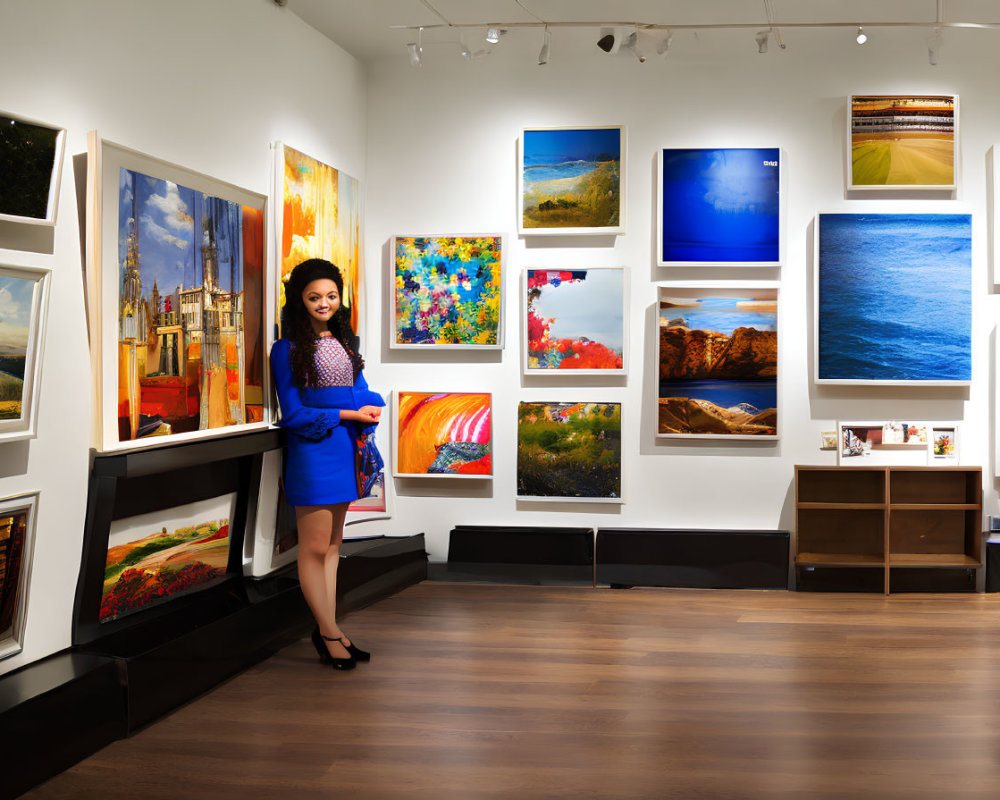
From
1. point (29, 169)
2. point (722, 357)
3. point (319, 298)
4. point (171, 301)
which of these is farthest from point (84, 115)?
→ point (722, 357)

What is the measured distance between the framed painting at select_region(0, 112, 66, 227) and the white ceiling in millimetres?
2125

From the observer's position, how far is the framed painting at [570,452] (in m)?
5.52

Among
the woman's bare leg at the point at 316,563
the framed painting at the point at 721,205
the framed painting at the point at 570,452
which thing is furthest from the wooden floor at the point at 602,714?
the framed painting at the point at 721,205

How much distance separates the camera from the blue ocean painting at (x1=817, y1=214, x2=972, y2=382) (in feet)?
17.3

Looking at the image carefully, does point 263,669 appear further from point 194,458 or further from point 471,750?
point 471,750

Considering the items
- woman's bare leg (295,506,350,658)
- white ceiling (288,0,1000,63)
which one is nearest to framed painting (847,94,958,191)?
white ceiling (288,0,1000,63)

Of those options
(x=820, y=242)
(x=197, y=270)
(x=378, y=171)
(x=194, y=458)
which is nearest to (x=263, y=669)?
(x=194, y=458)

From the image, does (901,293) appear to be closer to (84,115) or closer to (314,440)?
(314,440)

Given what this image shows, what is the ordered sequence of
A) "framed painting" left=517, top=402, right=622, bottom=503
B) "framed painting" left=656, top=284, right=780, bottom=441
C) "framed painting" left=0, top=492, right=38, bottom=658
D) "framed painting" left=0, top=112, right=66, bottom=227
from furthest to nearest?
1. "framed painting" left=517, top=402, right=622, bottom=503
2. "framed painting" left=656, top=284, right=780, bottom=441
3. "framed painting" left=0, top=492, right=38, bottom=658
4. "framed painting" left=0, top=112, right=66, bottom=227

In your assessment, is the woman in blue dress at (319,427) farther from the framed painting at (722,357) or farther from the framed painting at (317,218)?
the framed painting at (722,357)

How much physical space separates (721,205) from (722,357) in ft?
2.83

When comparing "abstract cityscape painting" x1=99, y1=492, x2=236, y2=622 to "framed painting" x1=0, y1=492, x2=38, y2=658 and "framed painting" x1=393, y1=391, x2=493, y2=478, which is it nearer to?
"framed painting" x1=0, y1=492, x2=38, y2=658

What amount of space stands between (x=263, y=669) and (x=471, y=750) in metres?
1.19

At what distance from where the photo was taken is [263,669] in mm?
3908
